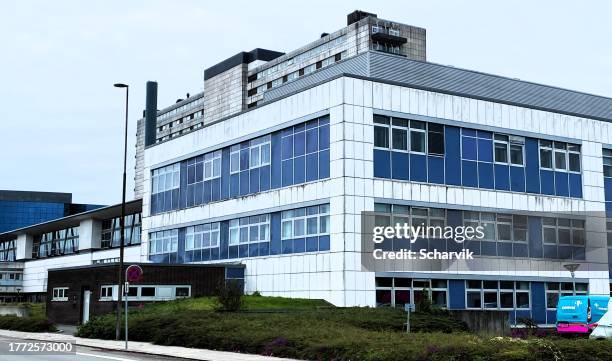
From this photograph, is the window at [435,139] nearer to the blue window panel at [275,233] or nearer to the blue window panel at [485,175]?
the blue window panel at [485,175]

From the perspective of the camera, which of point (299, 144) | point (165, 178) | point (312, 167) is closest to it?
point (312, 167)

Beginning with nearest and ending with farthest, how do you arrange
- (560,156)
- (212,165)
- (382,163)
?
(382,163) < (560,156) < (212,165)

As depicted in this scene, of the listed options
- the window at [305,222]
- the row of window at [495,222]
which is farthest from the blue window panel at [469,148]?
the window at [305,222]

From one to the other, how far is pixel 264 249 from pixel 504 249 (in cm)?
1349

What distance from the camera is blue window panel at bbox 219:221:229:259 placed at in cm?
4780

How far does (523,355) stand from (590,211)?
107 feet

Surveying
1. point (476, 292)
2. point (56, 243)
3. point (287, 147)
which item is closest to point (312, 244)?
point (287, 147)

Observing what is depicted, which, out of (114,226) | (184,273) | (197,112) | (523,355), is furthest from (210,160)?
(197,112)

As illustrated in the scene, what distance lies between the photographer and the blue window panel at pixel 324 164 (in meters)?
39.6

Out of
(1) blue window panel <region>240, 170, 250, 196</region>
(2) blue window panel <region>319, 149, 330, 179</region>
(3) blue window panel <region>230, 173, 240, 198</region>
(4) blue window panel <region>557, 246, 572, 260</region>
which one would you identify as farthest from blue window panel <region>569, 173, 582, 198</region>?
(3) blue window panel <region>230, 173, 240, 198</region>

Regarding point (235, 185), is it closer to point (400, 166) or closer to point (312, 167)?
point (312, 167)

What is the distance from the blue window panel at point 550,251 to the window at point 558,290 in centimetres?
158

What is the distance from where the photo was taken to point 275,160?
43594 mm

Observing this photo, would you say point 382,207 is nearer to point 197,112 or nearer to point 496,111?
point 496,111
